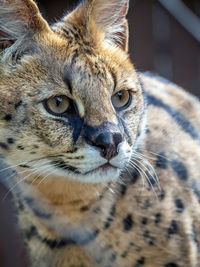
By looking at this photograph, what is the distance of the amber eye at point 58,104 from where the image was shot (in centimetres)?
187

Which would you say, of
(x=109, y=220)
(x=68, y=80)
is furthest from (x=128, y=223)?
(x=68, y=80)

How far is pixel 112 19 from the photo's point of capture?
2.16 meters

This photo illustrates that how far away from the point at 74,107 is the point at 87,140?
0.14 m

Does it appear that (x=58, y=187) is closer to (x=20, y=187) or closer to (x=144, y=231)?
(x=20, y=187)

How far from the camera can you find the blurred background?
3.38 meters

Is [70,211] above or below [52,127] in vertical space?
below

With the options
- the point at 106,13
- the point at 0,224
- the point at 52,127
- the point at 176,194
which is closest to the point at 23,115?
the point at 52,127

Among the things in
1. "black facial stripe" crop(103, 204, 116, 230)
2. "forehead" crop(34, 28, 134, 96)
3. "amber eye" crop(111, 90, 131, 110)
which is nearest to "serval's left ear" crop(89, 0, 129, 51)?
"forehead" crop(34, 28, 134, 96)

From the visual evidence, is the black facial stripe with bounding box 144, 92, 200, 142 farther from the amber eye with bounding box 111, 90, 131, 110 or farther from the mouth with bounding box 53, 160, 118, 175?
the mouth with bounding box 53, 160, 118, 175

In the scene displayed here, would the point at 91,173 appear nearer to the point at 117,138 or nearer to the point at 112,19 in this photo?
the point at 117,138

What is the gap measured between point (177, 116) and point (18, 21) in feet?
3.28

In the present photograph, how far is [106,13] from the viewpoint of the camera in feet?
7.02

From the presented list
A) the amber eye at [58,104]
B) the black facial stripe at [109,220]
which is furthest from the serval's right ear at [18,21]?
the black facial stripe at [109,220]

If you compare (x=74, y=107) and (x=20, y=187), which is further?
(x=20, y=187)
